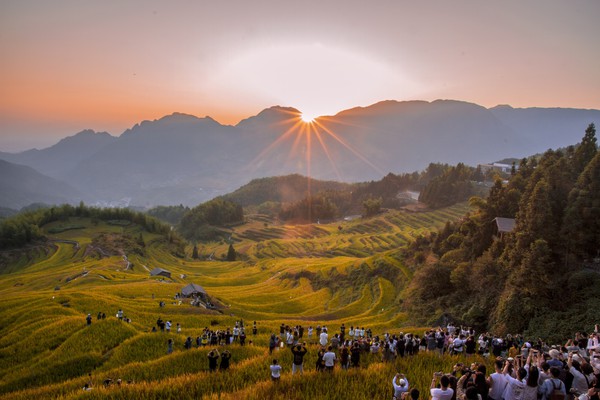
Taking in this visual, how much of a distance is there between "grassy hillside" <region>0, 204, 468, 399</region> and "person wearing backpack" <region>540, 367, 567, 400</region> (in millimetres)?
5493

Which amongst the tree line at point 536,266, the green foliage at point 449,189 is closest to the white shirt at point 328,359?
the tree line at point 536,266

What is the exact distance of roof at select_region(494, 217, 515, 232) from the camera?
4697 centimetres

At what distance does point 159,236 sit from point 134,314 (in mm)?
120620

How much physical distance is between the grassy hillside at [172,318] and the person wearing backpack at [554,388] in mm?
5493

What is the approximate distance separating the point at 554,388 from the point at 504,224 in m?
40.5

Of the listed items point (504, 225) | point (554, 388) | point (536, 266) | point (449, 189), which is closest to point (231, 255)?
point (449, 189)

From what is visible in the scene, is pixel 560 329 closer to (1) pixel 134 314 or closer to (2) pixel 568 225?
(2) pixel 568 225

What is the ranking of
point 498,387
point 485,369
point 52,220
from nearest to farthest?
point 498,387 → point 485,369 → point 52,220

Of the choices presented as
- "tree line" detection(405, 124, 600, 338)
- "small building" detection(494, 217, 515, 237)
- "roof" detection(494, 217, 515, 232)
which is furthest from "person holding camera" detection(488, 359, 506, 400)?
"roof" detection(494, 217, 515, 232)

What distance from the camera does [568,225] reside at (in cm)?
3700

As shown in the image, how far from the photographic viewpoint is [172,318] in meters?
40.9

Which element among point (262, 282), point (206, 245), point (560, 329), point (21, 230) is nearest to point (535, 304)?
point (560, 329)

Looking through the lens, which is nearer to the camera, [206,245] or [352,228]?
[352,228]

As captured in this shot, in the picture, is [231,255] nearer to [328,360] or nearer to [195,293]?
[195,293]
